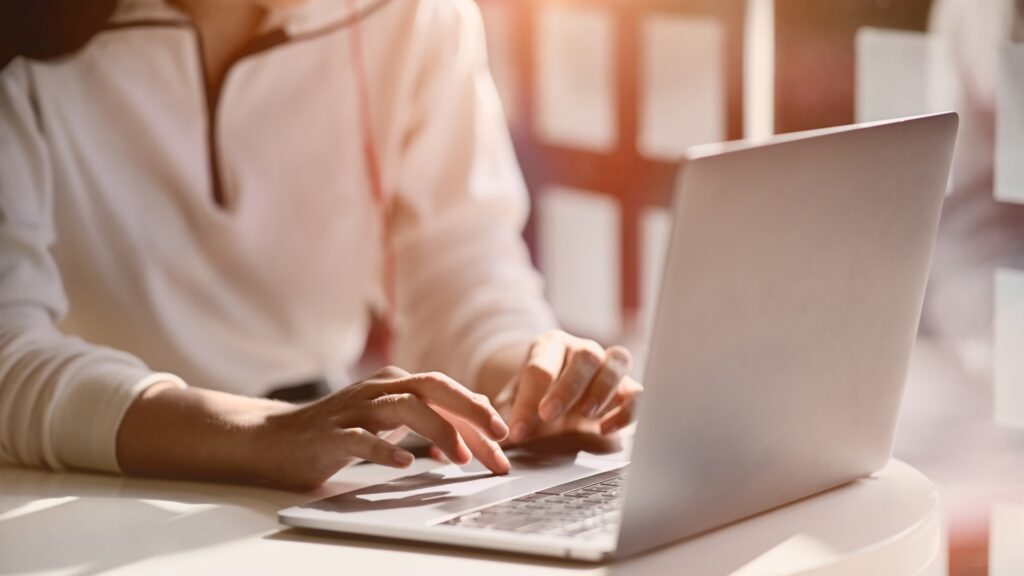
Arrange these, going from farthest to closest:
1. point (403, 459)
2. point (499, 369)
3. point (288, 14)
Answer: point (288, 14) < point (499, 369) < point (403, 459)

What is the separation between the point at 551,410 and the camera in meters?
0.91

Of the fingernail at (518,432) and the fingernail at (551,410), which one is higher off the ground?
the fingernail at (551,410)

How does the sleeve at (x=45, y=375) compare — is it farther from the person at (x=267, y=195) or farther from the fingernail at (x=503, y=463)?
the fingernail at (x=503, y=463)

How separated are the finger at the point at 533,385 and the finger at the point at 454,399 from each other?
0.38 ft

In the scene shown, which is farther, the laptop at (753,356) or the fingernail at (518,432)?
the fingernail at (518,432)

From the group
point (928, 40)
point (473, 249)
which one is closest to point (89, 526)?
point (473, 249)

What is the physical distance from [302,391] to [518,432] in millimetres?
637

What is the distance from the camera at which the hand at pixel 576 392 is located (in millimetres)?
935

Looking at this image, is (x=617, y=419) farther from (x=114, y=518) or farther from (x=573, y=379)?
(x=114, y=518)

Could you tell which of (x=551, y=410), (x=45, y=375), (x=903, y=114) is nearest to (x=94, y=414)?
(x=45, y=375)

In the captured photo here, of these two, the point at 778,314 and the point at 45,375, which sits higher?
the point at 778,314

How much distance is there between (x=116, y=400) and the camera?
3.02ft

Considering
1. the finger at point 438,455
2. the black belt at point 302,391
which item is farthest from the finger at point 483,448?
the black belt at point 302,391

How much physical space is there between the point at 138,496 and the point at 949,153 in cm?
56
